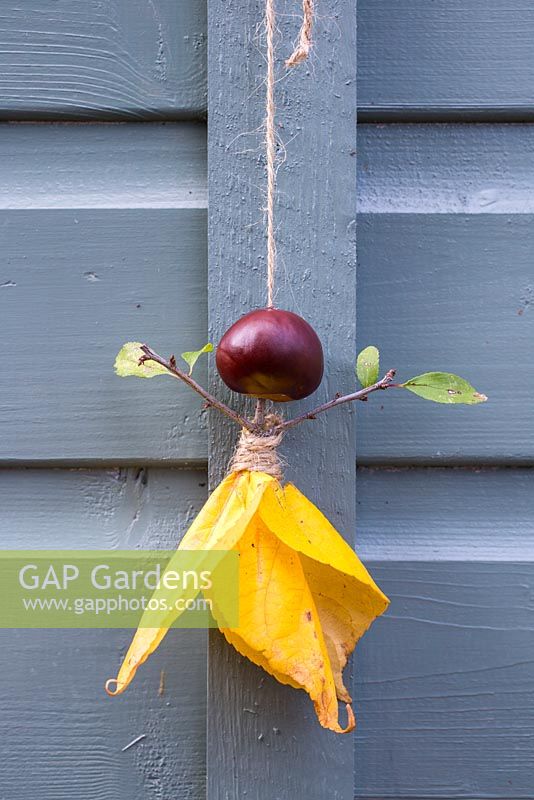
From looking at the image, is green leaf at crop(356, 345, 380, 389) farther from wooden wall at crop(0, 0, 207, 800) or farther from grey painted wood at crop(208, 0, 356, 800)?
wooden wall at crop(0, 0, 207, 800)

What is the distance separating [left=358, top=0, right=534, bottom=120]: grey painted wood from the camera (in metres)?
0.54

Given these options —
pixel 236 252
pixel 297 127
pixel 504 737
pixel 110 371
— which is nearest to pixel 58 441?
pixel 110 371

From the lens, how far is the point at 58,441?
531 mm

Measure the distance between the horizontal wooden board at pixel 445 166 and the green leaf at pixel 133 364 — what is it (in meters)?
0.24

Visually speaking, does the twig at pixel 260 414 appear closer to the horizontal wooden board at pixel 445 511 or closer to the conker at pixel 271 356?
the conker at pixel 271 356

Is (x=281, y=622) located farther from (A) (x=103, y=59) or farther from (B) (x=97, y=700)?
(A) (x=103, y=59)

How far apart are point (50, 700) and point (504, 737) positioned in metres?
0.40

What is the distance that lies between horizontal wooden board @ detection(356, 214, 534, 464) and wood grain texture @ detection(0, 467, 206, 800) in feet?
0.70

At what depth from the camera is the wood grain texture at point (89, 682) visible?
54cm

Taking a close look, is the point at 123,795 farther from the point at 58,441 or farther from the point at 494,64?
the point at 494,64

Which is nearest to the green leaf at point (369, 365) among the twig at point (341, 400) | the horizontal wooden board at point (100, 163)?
the twig at point (341, 400)

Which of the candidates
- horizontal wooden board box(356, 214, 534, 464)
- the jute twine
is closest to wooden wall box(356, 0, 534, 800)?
horizontal wooden board box(356, 214, 534, 464)

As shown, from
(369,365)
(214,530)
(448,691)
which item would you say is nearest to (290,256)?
(369,365)

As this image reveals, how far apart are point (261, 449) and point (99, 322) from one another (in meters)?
0.19
